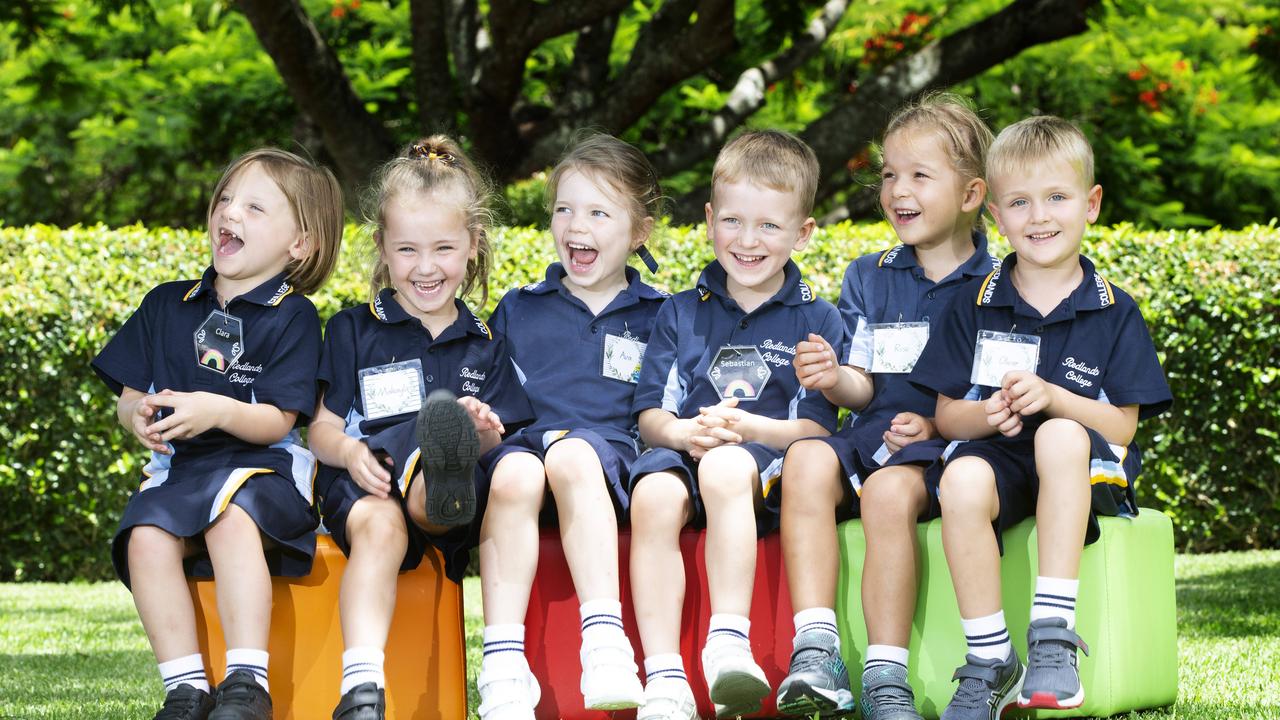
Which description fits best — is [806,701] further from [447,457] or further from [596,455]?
[447,457]

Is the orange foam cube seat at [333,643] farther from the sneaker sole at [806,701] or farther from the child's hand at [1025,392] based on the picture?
the child's hand at [1025,392]

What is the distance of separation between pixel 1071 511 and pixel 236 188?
2095 millimetres

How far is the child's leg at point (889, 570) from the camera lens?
284 cm

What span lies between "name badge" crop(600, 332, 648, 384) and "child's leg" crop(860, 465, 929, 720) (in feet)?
2.43

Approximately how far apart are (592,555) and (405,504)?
0.43m

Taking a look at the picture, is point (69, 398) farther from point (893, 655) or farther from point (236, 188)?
point (893, 655)

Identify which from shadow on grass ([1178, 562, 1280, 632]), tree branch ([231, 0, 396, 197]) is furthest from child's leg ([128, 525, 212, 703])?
tree branch ([231, 0, 396, 197])

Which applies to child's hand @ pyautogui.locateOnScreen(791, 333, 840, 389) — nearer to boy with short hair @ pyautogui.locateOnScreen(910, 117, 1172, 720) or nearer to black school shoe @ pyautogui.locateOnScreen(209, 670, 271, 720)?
boy with short hair @ pyautogui.locateOnScreen(910, 117, 1172, 720)

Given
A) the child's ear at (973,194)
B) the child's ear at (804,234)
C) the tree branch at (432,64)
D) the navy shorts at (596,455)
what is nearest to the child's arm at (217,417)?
the navy shorts at (596,455)

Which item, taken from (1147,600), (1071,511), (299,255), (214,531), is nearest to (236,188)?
(299,255)

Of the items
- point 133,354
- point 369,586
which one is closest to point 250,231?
point 133,354

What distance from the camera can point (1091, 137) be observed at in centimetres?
1044

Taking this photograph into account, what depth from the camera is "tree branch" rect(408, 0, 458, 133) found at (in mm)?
7660

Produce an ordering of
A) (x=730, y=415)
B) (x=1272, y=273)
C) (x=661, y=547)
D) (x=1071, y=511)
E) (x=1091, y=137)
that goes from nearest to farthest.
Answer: (x=1071, y=511)
(x=661, y=547)
(x=730, y=415)
(x=1272, y=273)
(x=1091, y=137)
